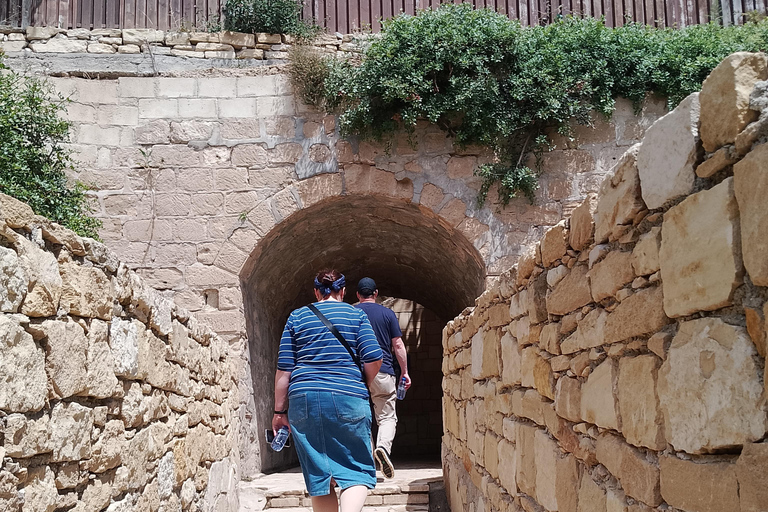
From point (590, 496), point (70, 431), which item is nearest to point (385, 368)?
point (590, 496)

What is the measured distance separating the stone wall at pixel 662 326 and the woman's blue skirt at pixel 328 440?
0.98 metres

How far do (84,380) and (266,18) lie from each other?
6.03 m

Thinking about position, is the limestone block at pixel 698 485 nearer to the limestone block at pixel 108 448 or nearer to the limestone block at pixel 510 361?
the limestone block at pixel 510 361

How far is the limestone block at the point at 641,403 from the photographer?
163cm

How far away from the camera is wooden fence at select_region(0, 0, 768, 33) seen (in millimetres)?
7551

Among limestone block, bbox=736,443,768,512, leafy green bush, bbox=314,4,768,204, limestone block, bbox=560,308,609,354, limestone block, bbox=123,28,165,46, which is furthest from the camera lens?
limestone block, bbox=123,28,165,46

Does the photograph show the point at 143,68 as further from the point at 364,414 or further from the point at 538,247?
the point at 538,247

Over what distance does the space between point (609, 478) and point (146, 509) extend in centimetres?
177

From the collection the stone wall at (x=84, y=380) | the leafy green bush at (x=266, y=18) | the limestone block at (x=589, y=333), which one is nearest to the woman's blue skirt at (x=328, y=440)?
the stone wall at (x=84, y=380)

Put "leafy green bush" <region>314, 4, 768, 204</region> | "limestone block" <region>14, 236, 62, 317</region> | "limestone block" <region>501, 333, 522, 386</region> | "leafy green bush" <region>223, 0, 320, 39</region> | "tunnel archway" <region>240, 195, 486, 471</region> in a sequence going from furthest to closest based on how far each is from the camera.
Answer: "leafy green bush" <region>223, 0, 320, 39</region> → "tunnel archway" <region>240, 195, 486, 471</region> → "leafy green bush" <region>314, 4, 768, 204</region> → "limestone block" <region>501, 333, 522, 386</region> → "limestone block" <region>14, 236, 62, 317</region>

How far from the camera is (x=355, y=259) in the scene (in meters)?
9.23

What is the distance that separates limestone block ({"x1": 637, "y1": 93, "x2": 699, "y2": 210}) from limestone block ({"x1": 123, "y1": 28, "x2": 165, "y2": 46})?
21.6 ft

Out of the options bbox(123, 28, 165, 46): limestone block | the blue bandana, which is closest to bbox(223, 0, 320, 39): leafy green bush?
bbox(123, 28, 165, 46): limestone block

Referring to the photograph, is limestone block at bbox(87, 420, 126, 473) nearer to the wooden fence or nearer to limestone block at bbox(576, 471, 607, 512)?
limestone block at bbox(576, 471, 607, 512)
